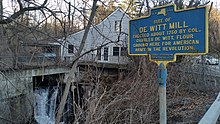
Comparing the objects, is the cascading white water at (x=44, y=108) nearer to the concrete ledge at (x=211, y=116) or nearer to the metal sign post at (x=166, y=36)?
the metal sign post at (x=166, y=36)

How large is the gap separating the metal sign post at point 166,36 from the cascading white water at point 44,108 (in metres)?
12.3

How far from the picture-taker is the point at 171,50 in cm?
304

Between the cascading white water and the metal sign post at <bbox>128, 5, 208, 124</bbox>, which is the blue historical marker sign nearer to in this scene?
the metal sign post at <bbox>128, 5, 208, 124</bbox>

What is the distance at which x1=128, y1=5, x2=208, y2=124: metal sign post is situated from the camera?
276 centimetres

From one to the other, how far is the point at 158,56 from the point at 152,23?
20.1 inches

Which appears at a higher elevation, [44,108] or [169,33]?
[169,33]

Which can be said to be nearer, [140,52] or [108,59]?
[140,52]

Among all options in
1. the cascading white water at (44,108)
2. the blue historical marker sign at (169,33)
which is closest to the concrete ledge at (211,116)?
the blue historical marker sign at (169,33)

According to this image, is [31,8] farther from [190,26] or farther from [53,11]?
[190,26]

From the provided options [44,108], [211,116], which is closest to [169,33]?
[211,116]

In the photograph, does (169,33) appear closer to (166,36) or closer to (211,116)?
(166,36)

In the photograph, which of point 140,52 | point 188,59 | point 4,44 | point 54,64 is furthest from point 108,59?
point 140,52

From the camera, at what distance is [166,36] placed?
3.13 meters

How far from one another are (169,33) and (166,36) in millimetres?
64
